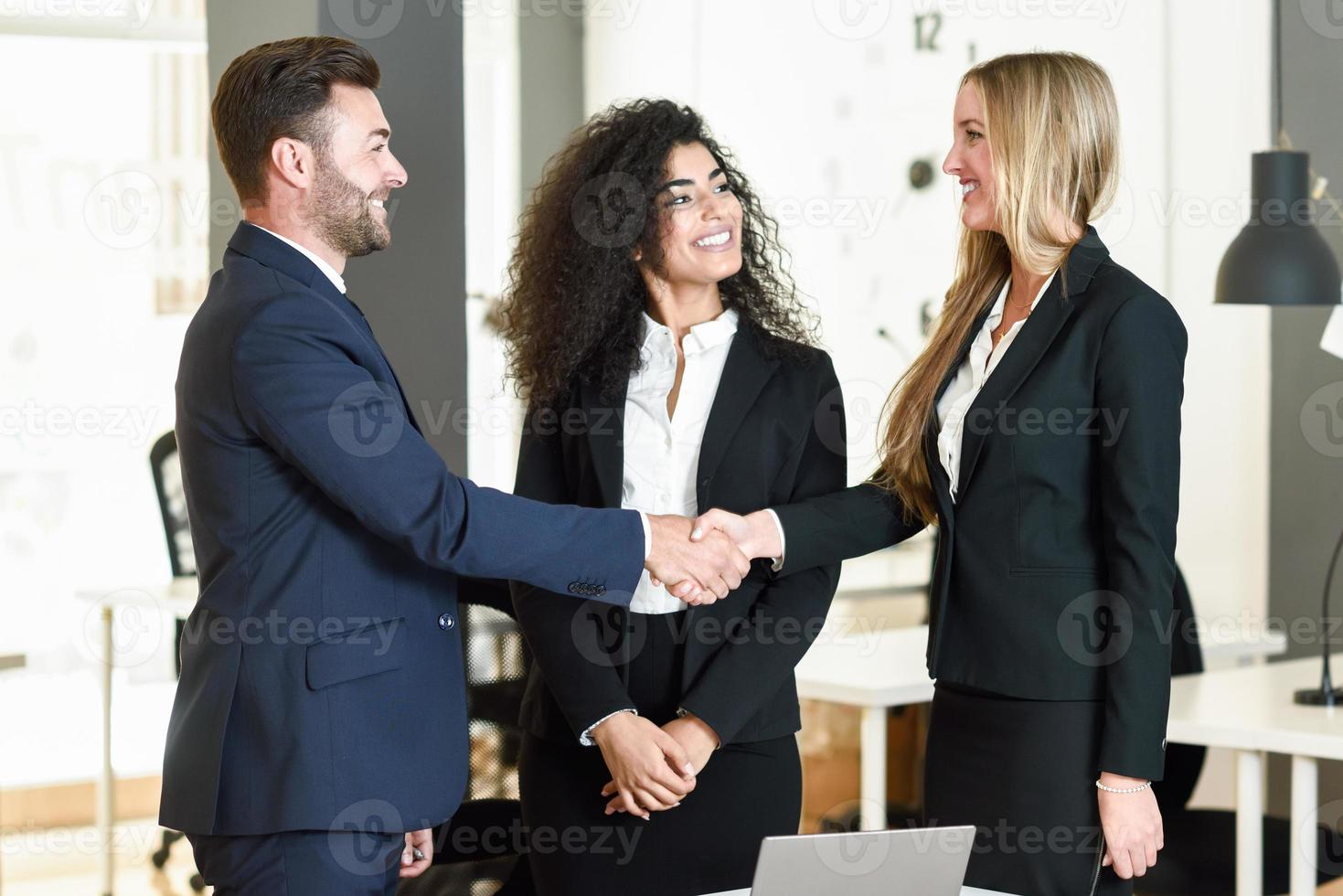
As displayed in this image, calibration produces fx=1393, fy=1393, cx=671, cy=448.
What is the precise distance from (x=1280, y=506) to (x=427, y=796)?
135 inches

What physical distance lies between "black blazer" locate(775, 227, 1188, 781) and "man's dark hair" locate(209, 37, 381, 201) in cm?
95

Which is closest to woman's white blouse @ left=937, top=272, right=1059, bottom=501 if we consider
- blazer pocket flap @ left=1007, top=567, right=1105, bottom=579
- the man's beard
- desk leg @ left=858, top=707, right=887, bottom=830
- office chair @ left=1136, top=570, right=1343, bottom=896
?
blazer pocket flap @ left=1007, top=567, right=1105, bottom=579

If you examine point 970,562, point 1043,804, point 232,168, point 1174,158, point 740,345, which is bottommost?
point 1043,804

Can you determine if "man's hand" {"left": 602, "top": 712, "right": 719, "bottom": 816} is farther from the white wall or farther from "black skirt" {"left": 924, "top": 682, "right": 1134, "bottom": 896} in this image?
the white wall

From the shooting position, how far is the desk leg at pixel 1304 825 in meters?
2.49

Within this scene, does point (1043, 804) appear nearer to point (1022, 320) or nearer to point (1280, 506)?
point (1022, 320)

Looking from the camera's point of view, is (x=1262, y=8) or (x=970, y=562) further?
(x=1262, y=8)

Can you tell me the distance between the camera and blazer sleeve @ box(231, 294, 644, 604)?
1.65 metres

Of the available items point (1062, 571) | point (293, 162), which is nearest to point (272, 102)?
point (293, 162)

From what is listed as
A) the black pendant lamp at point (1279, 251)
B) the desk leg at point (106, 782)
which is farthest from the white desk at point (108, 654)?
the black pendant lamp at point (1279, 251)

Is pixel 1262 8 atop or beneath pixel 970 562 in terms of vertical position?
atop

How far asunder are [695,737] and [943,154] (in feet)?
11.0

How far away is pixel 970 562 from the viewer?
185 cm

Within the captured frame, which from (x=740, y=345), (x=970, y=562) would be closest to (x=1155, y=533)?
(x=970, y=562)
